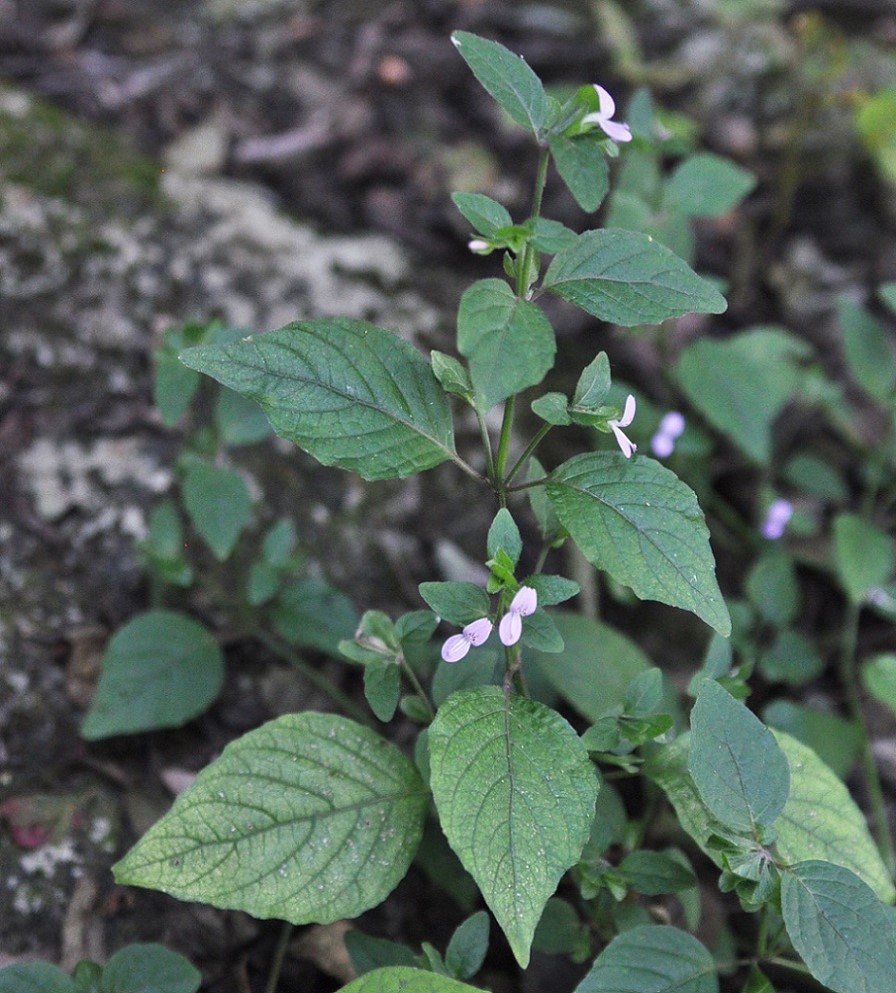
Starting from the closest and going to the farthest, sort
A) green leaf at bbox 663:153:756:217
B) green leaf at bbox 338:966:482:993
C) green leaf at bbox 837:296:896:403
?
green leaf at bbox 338:966:482:993
green leaf at bbox 663:153:756:217
green leaf at bbox 837:296:896:403

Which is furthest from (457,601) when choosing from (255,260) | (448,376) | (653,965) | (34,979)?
(255,260)

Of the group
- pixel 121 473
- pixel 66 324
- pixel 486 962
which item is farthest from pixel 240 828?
pixel 66 324

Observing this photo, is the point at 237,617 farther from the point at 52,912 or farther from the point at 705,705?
the point at 705,705

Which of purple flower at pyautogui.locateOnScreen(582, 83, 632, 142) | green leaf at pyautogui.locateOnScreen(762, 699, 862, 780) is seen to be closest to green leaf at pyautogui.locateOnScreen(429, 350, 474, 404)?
purple flower at pyautogui.locateOnScreen(582, 83, 632, 142)

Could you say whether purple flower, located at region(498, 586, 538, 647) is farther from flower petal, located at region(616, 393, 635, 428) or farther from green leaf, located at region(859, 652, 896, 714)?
green leaf, located at region(859, 652, 896, 714)

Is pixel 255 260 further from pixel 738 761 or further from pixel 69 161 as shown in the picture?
pixel 738 761

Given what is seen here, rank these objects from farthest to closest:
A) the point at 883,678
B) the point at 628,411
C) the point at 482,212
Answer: the point at 883,678 < the point at 628,411 < the point at 482,212

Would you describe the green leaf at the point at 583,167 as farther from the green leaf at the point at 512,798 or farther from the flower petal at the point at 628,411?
the green leaf at the point at 512,798
